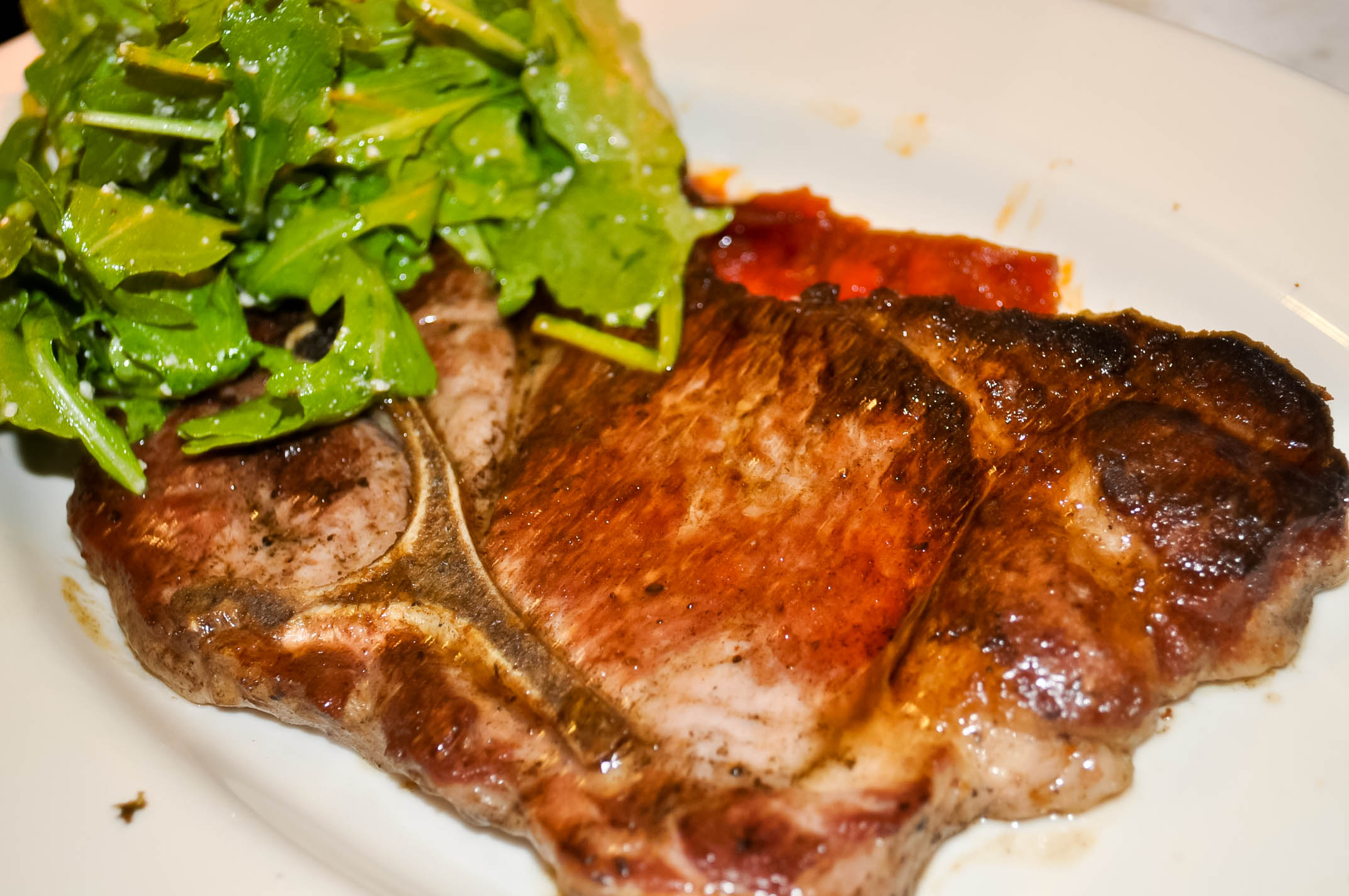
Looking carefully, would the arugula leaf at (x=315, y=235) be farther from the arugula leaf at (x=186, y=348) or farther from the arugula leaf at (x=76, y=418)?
the arugula leaf at (x=76, y=418)

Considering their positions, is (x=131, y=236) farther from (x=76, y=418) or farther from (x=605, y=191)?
(x=605, y=191)

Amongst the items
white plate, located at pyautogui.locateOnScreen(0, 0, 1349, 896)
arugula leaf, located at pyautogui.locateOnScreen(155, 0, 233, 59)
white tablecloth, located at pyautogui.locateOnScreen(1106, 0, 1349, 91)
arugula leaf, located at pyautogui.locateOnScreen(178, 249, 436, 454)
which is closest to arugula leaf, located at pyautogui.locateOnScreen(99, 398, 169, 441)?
arugula leaf, located at pyautogui.locateOnScreen(178, 249, 436, 454)

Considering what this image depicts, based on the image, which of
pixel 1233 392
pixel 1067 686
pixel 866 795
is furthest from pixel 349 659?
pixel 1233 392

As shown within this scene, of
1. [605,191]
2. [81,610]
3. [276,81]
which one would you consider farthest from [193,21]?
[81,610]

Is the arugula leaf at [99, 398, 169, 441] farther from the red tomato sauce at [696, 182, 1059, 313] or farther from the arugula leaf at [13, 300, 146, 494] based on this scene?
the red tomato sauce at [696, 182, 1059, 313]

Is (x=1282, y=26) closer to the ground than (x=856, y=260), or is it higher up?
higher up

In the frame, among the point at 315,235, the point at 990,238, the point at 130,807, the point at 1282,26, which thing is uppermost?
the point at 1282,26

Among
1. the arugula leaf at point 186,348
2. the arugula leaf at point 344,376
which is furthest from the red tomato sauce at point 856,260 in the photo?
the arugula leaf at point 186,348

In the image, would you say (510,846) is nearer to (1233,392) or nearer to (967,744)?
(967,744)
